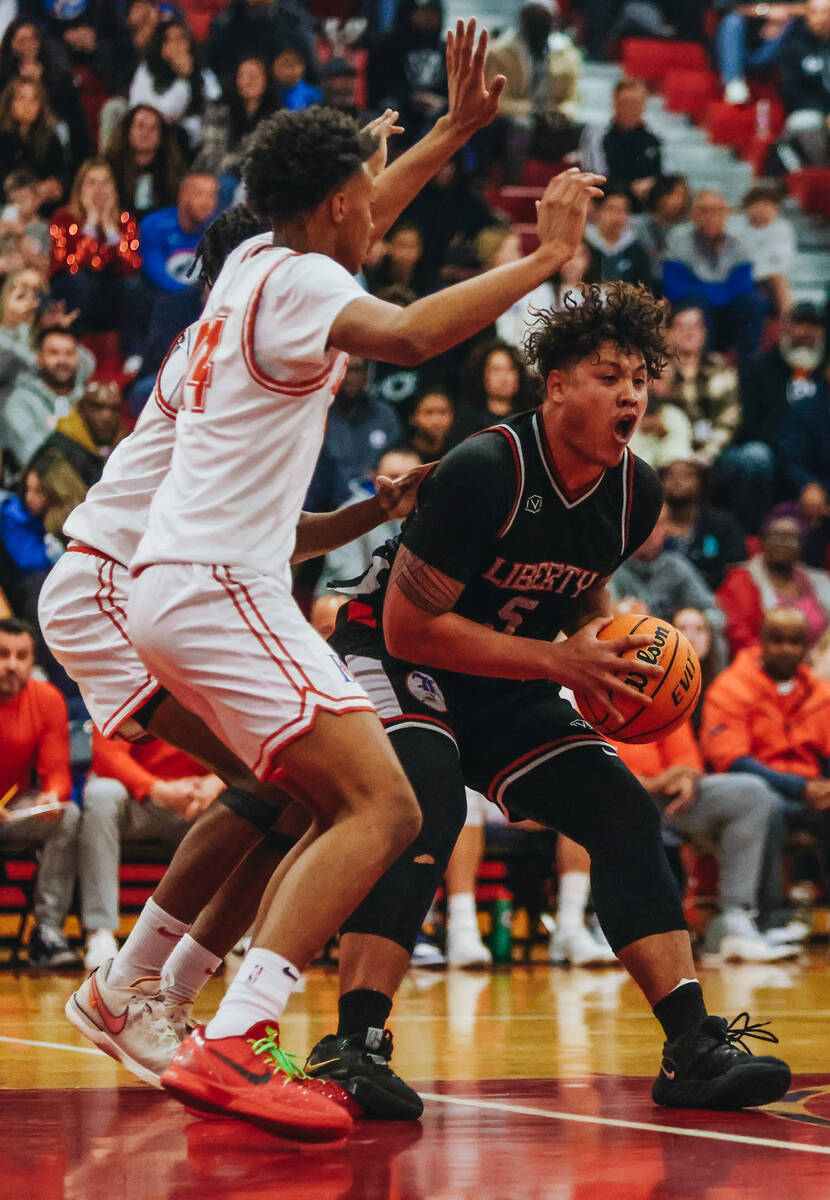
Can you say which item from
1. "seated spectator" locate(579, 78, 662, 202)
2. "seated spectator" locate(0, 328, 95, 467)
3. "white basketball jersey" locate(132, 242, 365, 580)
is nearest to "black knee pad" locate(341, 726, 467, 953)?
"white basketball jersey" locate(132, 242, 365, 580)

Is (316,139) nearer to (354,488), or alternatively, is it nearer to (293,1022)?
(293,1022)

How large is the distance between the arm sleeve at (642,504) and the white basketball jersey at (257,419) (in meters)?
1.10

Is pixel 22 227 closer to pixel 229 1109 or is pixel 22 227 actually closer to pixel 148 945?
pixel 148 945

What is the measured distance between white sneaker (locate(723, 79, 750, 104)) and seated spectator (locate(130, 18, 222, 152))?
6446 mm

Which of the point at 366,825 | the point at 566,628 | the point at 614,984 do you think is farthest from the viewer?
the point at 614,984

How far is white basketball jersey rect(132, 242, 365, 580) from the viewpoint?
142 inches

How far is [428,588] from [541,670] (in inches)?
12.8

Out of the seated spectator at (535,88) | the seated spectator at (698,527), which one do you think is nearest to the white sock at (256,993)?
the seated spectator at (698,527)

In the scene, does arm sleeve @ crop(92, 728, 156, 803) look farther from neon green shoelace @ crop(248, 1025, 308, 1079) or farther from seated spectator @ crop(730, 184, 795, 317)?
seated spectator @ crop(730, 184, 795, 317)

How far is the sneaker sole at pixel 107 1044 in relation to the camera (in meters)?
4.42

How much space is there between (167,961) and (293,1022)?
4.92 ft

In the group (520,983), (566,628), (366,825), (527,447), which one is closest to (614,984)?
(520,983)

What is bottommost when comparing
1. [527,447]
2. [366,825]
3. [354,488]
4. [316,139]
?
[354,488]

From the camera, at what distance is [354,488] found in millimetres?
10227
